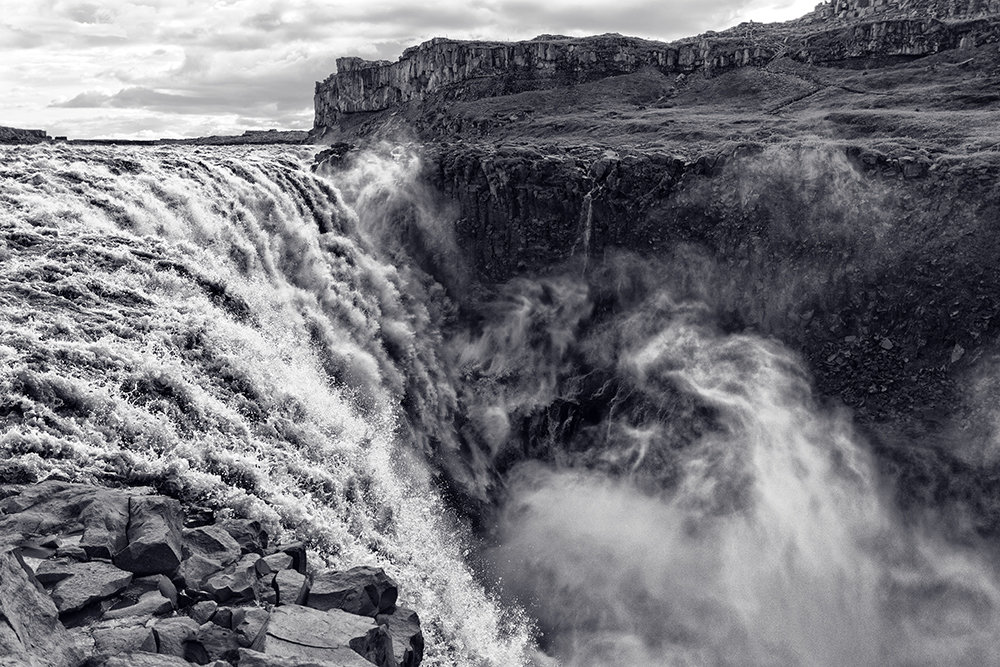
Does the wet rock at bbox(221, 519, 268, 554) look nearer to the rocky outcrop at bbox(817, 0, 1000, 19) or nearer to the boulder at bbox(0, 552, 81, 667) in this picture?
the boulder at bbox(0, 552, 81, 667)

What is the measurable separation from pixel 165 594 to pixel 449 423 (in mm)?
25656

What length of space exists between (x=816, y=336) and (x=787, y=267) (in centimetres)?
386

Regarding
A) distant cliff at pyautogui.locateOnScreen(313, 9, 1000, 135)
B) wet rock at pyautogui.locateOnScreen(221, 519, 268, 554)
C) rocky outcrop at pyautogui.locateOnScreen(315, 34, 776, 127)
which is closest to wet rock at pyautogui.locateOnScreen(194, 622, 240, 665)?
wet rock at pyautogui.locateOnScreen(221, 519, 268, 554)

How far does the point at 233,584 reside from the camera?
13844 millimetres

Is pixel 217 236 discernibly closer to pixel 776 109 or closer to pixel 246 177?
pixel 246 177

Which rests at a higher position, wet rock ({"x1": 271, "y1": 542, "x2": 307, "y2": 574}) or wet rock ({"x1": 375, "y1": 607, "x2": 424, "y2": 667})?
wet rock ({"x1": 271, "y1": 542, "x2": 307, "y2": 574})

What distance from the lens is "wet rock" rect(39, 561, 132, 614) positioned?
12148mm

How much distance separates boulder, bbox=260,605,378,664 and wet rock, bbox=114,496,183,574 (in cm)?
203

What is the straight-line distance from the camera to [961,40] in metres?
76.1

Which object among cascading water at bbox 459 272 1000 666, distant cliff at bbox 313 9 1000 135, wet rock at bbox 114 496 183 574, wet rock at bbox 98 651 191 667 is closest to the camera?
wet rock at bbox 98 651 191 667

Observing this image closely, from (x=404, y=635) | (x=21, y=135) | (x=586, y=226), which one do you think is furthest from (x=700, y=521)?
(x=21, y=135)

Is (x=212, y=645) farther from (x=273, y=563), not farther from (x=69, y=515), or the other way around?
(x=69, y=515)

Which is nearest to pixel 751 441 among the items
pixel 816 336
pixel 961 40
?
pixel 816 336

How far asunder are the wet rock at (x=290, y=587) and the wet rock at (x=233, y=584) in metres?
0.58
